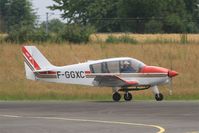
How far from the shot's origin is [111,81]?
33688 mm

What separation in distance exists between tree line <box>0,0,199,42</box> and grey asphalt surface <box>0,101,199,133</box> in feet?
92.6

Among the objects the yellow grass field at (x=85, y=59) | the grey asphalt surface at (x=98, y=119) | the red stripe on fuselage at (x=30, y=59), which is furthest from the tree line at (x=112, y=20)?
the grey asphalt surface at (x=98, y=119)

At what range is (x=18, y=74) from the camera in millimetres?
45250

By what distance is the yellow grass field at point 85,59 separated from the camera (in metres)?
38.9

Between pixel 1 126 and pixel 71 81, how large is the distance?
14.9m

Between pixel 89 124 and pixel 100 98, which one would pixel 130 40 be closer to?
pixel 100 98

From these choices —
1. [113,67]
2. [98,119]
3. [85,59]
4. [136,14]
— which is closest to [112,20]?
[136,14]

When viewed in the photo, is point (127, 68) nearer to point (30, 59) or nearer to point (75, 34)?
point (30, 59)

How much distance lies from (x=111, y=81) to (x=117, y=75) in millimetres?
423

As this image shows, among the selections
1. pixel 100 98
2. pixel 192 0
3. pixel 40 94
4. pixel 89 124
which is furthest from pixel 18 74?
pixel 192 0

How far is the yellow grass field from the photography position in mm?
38938

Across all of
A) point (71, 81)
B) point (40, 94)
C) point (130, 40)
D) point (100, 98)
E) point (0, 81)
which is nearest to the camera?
point (71, 81)

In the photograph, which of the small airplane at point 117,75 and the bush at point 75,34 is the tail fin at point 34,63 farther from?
the bush at point 75,34

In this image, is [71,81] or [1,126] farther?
[71,81]
